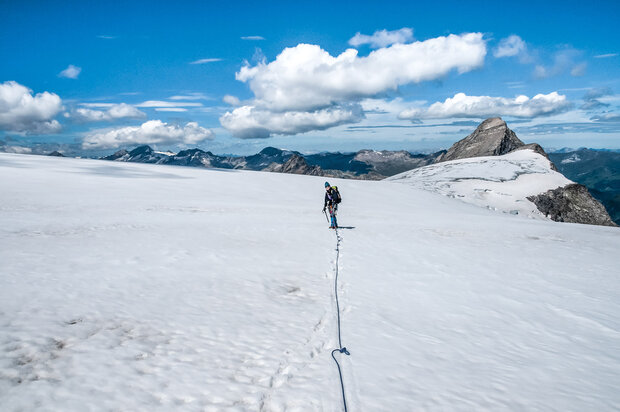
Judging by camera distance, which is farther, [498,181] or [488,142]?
[488,142]

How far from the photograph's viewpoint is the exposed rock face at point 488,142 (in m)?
94.8

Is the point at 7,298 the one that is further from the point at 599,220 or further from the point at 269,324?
the point at 599,220

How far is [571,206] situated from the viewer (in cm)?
5575

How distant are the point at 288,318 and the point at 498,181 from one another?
6164cm

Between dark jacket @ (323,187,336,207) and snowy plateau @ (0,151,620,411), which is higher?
dark jacket @ (323,187,336,207)

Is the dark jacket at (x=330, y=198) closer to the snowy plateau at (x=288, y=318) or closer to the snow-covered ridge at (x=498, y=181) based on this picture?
the snowy plateau at (x=288, y=318)

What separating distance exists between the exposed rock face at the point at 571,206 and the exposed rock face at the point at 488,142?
1402 inches

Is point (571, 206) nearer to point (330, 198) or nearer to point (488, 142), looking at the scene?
point (488, 142)

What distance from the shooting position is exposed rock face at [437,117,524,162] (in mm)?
94850

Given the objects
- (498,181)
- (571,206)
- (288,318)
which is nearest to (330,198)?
(288,318)

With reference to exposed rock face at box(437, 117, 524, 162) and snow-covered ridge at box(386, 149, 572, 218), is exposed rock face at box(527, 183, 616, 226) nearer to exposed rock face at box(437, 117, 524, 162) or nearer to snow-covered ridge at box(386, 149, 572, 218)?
snow-covered ridge at box(386, 149, 572, 218)

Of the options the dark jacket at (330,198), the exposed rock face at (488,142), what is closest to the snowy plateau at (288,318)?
the dark jacket at (330,198)

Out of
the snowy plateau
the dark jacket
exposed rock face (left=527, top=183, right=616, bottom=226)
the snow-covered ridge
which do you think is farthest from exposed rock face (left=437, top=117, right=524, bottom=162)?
the dark jacket

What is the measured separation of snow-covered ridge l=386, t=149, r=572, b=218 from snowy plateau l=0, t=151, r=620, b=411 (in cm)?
3457
